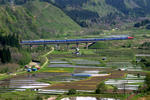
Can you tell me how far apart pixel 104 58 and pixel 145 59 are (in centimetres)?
1355

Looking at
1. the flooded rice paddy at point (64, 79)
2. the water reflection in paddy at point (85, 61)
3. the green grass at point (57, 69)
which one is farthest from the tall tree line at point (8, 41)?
→ the flooded rice paddy at point (64, 79)

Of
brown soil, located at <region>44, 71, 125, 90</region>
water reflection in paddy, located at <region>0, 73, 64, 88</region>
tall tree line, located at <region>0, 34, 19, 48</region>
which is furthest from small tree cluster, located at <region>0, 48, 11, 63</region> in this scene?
brown soil, located at <region>44, 71, 125, 90</region>

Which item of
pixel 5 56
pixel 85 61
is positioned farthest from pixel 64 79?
pixel 85 61

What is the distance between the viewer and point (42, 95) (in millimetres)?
74562

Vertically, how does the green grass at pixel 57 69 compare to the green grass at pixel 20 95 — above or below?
below

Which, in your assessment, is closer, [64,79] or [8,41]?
[64,79]

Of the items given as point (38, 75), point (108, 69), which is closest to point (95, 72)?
point (108, 69)

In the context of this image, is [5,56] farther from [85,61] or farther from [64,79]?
[85,61]

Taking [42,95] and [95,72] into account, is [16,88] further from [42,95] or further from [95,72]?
A: [95,72]

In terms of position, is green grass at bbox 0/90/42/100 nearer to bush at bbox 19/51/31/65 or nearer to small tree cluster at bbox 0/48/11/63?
small tree cluster at bbox 0/48/11/63

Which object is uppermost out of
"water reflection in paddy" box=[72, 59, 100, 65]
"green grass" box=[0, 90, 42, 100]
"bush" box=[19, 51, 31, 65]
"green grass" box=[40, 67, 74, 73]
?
"bush" box=[19, 51, 31, 65]

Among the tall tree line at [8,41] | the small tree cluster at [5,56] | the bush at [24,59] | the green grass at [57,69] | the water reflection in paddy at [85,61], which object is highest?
the tall tree line at [8,41]

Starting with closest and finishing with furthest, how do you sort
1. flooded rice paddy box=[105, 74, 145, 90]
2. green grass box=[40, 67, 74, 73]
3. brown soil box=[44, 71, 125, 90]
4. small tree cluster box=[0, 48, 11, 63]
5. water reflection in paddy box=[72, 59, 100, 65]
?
flooded rice paddy box=[105, 74, 145, 90] → brown soil box=[44, 71, 125, 90] → green grass box=[40, 67, 74, 73] → small tree cluster box=[0, 48, 11, 63] → water reflection in paddy box=[72, 59, 100, 65]

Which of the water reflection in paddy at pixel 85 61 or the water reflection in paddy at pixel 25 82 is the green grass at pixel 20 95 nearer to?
the water reflection in paddy at pixel 25 82
